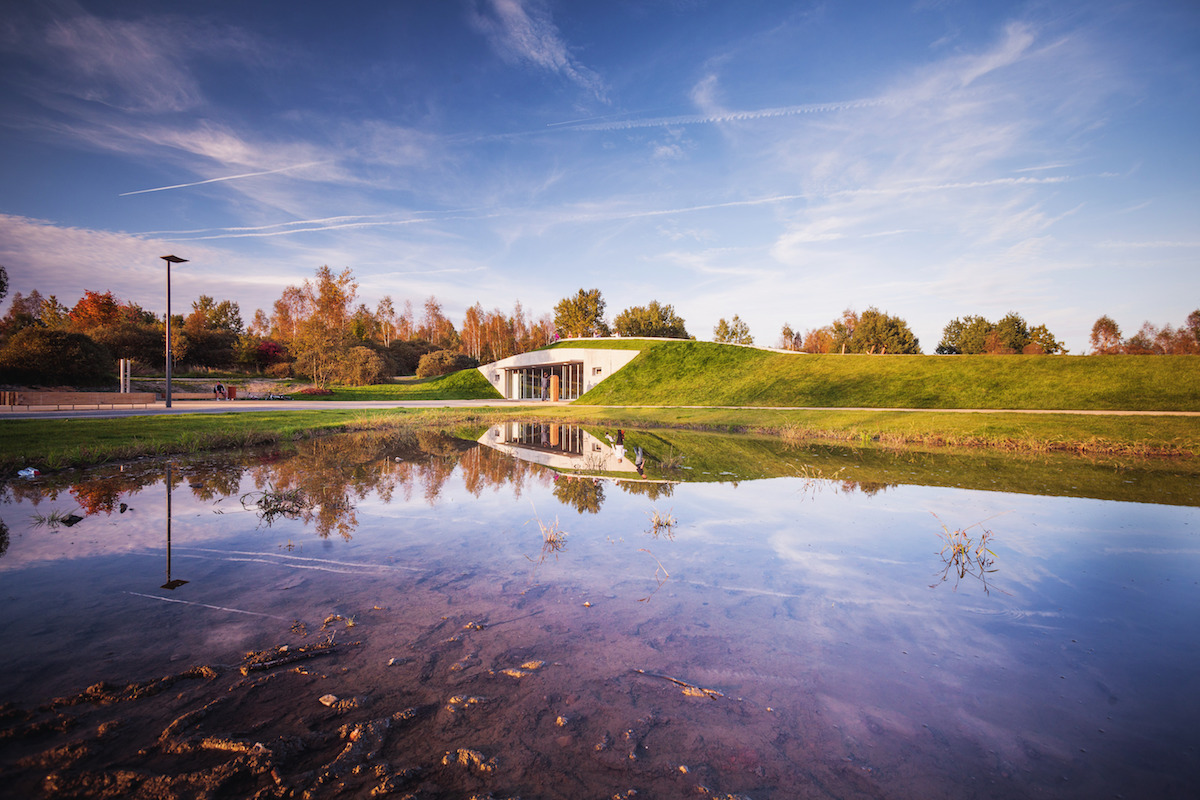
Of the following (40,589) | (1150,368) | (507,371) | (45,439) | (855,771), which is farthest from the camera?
(507,371)

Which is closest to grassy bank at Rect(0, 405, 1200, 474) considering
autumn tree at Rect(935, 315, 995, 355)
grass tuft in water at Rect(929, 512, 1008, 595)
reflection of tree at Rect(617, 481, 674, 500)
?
reflection of tree at Rect(617, 481, 674, 500)

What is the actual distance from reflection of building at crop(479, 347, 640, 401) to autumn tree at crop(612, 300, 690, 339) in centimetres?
3633

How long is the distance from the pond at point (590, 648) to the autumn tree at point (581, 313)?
264 feet

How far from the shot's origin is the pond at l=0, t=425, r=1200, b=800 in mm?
2594

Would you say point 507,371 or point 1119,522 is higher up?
point 507,371

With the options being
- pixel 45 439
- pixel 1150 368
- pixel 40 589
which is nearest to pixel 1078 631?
pixel 40 589

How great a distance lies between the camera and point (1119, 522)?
7402mm

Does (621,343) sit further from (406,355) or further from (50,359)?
(50,359)

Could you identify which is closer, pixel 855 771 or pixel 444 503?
pixel 855 771

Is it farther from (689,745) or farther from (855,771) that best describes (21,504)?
(855,771)

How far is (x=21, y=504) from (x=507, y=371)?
43464 millimetres

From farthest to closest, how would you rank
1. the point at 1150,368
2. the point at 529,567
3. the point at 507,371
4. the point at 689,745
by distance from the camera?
the point at 507,371 < the point at 1150,368 < the point at 529,567 < the point at 689,745

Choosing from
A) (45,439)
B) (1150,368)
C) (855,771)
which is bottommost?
(855,771)

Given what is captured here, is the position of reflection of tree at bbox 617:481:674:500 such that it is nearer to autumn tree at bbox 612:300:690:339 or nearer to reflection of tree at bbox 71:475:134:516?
reflection of tree at bbox 71:475:134:516
